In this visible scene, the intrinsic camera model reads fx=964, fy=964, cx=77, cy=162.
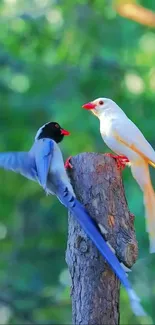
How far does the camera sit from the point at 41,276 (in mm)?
6527

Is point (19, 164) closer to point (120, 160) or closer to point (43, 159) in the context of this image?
point (43, 159)

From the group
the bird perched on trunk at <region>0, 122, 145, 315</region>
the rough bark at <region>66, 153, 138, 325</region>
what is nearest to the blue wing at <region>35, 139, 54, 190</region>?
the bird perched on trunk at <region>0, 122, 145, 315</region>

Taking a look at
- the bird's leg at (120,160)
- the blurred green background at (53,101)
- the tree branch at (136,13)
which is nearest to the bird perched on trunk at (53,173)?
the bird's leg at (120,160)

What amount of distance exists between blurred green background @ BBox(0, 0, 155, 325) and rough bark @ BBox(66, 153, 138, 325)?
2871 millimetres

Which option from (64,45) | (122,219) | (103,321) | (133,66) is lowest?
(103,321)

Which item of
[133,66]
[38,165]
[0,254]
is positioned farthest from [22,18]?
[38,165]

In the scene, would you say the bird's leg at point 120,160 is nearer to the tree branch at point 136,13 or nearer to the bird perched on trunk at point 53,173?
the bird perched on trunk at point 53,173

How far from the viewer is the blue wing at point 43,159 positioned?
9.61 feet

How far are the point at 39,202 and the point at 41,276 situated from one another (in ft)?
1.76

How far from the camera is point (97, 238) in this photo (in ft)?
8.74

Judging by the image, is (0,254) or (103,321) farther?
(0,254)

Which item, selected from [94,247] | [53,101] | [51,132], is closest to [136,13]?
[53,101]

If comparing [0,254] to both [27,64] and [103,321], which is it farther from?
[103,321]

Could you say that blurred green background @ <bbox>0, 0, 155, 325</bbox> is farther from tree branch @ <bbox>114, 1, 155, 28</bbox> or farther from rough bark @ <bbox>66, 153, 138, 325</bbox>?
rough bark @ <bbox>66, 153, 138, 325</bbox>
